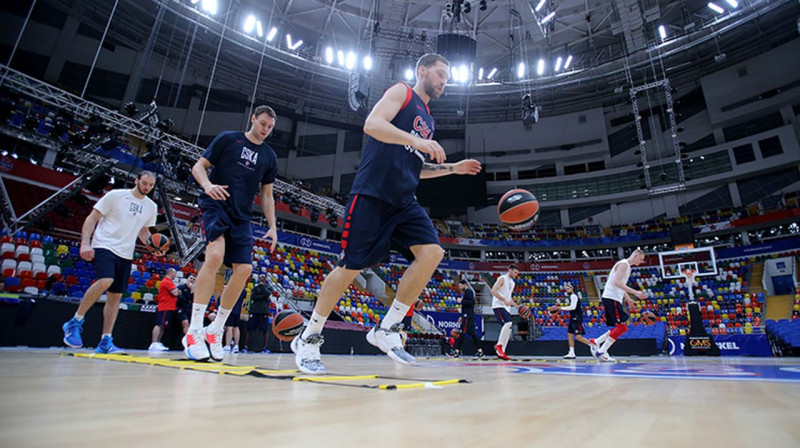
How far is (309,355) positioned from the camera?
206 centimetres

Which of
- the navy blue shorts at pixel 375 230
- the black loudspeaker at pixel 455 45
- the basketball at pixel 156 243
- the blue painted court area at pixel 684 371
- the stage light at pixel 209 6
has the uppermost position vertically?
the stage light at pixel 209 6

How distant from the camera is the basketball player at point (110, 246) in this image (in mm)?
3416

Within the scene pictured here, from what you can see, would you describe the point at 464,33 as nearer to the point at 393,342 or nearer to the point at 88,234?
the point at 88,234

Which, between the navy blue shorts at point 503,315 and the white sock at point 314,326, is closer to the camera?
the white sock at point 314,326

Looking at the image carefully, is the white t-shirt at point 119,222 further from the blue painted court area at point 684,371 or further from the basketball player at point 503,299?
the basketball player at point 503,299

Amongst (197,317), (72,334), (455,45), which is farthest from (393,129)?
(455,45)

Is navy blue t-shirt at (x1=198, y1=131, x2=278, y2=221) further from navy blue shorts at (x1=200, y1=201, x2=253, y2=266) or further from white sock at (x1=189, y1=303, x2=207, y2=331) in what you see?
white sock at (x1=189, y1=303, x2=207, y2=331)

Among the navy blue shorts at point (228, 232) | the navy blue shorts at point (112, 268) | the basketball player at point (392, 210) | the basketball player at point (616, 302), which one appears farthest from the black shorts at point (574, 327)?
the navy blue shorts at point (112, 268)

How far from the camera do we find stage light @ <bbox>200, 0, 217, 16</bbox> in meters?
16.4

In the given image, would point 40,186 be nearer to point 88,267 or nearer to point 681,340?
point 88,267

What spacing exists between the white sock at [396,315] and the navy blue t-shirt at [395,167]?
2.16 feet

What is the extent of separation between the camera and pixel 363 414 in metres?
0.76

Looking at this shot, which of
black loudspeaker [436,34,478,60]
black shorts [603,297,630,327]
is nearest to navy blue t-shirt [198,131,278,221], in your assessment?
black shorts [603,297,630,327]

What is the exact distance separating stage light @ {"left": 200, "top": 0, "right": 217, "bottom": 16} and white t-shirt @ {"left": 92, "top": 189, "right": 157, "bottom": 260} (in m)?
16.0
